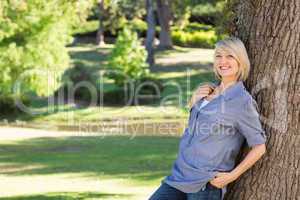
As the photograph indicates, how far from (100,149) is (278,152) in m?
14.1

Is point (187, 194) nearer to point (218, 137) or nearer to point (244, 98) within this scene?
point (218, 137)

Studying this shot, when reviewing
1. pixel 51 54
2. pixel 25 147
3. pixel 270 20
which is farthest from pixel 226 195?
Result: pixel 51 54

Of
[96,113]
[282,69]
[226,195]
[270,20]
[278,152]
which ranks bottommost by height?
[96,113]

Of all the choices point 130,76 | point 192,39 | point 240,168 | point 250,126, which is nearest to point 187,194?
point 240,168

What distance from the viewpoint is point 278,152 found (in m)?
5.14

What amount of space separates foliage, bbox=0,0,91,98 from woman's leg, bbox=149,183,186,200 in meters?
23.2

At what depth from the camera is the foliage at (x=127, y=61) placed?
37.7 meters

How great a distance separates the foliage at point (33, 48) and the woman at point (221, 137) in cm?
2326

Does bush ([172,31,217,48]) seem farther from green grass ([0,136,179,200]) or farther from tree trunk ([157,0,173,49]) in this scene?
green grass ([0,136,179,200])

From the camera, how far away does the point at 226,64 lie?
4.96 meters

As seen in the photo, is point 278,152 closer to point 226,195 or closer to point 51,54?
point 226,195

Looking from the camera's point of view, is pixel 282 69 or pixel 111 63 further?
pixel 111 63

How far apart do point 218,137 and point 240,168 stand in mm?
275

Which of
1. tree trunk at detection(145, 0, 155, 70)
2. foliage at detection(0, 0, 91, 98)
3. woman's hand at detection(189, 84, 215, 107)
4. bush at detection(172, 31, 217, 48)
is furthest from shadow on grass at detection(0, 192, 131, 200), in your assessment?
bush at detection(172, 31, 217, 48)
